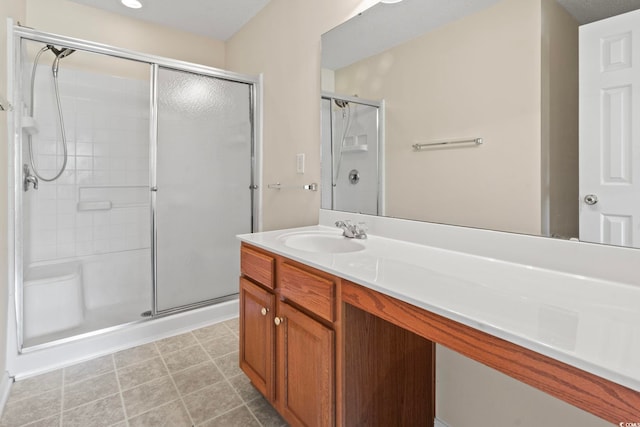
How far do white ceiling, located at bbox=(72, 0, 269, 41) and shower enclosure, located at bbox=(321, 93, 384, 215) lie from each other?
3.92 ft

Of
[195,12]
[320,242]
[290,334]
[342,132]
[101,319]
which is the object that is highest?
[195,12]

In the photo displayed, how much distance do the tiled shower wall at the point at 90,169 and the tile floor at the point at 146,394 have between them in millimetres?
996

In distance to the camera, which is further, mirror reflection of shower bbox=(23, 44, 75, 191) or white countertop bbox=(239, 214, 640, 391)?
mirror reflection of shower bbox=(23, 44, 75, 191)

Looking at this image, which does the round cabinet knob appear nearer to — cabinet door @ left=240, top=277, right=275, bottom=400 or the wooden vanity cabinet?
the wooden vanity cabinet

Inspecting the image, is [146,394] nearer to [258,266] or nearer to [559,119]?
[258,266]

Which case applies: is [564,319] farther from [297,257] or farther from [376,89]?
[376,89]

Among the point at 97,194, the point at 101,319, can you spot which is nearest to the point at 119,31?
the point at 97,194

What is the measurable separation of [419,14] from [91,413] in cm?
228

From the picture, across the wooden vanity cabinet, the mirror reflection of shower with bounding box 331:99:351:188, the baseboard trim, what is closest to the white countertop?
the wooden vanity cabinet

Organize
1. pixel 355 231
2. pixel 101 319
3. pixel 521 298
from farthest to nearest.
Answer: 1. pixel 101 319
2. pixel 355 231
3. pixel 521 298

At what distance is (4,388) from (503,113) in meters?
2.52

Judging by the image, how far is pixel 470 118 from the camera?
1213 mm

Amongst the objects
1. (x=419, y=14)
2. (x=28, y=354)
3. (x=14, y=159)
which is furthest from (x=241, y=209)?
(x=419, y=14)

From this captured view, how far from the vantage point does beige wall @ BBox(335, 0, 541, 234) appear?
1072mm
